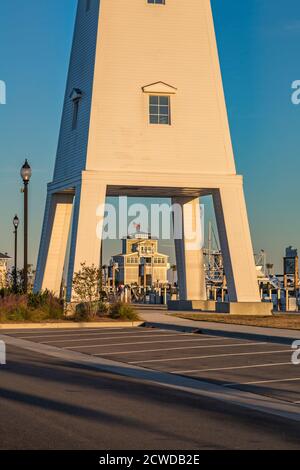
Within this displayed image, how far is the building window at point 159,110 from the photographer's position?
4291cm

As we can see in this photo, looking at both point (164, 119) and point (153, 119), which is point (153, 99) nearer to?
point (153, 119)

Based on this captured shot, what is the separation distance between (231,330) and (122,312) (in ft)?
27.2

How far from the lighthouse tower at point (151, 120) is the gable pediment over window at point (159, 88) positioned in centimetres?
5

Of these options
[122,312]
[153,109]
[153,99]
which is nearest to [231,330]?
[122,312]

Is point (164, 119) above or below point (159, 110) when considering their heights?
below

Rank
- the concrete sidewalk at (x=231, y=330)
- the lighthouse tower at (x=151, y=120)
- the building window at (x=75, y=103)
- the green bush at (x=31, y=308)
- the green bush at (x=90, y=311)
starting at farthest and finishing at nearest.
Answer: the building window at (x=75, y=103) → the lighthouse tower at (x=151, y=120) → the green bush at (x=90, y=311) → the green bush at (x=31, y=308) → the concrete sidewalk at (x=231, y=330)

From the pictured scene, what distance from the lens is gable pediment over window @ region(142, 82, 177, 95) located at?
42.7 metres

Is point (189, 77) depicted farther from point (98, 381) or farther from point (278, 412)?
point (278, 412)

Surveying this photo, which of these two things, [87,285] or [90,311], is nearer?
[90,311]

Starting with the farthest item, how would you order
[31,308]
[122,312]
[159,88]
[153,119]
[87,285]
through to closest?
→ [153,119] → [159,88] → [87,285] → [31,308] → [122,312]

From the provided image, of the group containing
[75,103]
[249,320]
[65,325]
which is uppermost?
[75,103]

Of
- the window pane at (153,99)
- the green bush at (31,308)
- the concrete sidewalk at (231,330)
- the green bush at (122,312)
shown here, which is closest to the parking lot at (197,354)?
the concrete sidewalk at (231,330)

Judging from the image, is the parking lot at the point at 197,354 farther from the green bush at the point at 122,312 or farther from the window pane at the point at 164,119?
the window pane at the point at 164,119

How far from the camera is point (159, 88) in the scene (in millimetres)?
42750
